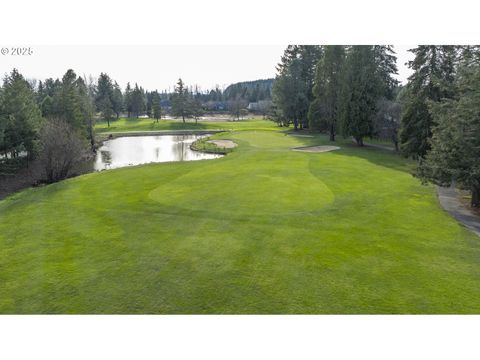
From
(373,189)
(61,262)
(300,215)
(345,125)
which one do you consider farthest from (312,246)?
(345,125)

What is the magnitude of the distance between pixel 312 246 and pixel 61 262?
8.23m

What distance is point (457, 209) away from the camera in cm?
1705

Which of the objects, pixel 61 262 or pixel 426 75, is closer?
pixel 61 262

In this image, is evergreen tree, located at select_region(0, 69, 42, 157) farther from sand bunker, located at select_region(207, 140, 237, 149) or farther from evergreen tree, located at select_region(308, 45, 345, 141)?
evergreen tree, located at select_region(308, 45, 345, 141)

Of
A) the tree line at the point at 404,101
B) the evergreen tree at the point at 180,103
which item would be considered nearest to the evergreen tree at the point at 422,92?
the tree line at the point at 404,101

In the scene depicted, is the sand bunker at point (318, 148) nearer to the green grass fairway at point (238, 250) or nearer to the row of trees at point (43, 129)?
the green grass fairway at point (238, 250)

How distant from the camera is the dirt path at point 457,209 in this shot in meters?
14.8

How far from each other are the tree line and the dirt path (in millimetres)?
987

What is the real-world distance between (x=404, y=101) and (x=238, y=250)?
28758mm

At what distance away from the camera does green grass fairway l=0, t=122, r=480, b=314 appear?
9.01 metres

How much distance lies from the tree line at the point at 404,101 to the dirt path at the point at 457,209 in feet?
3.24

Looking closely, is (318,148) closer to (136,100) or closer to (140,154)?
(140,154)

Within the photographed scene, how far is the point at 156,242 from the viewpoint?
1275 centimetres

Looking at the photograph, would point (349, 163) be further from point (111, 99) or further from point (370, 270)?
point (111, 99)
